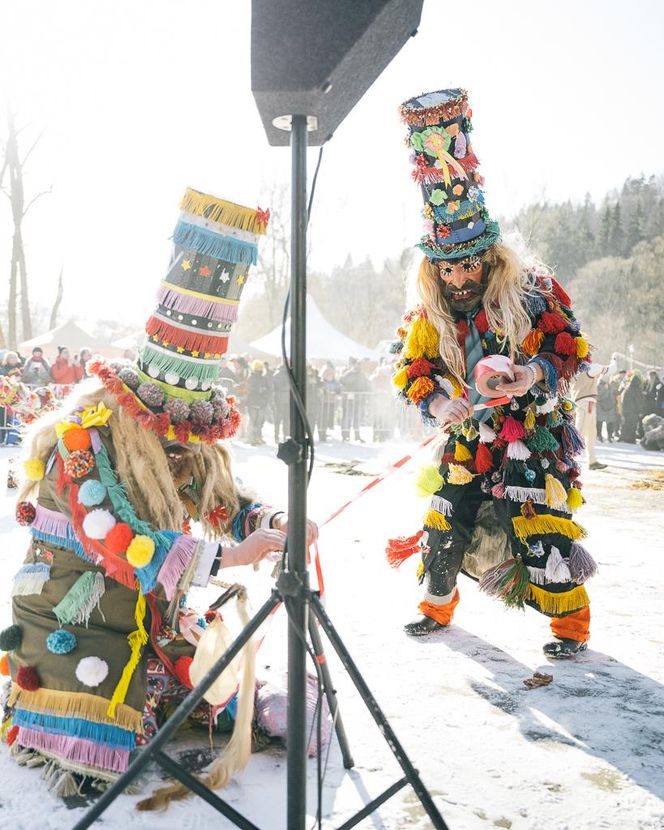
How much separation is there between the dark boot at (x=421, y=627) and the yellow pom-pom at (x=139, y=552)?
169 centimetres

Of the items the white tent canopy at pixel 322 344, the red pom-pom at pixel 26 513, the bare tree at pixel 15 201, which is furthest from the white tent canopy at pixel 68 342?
the red pom-pom at pixel 26 513

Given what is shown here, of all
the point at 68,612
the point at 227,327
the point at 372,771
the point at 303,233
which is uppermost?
the point at 303,233

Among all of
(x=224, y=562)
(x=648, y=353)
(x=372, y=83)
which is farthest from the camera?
(x=648, y=353)

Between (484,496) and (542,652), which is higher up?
(484,496)

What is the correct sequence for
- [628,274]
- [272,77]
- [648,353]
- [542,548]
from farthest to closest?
[628,274] → [648,353] → [542,548] → [272,77]

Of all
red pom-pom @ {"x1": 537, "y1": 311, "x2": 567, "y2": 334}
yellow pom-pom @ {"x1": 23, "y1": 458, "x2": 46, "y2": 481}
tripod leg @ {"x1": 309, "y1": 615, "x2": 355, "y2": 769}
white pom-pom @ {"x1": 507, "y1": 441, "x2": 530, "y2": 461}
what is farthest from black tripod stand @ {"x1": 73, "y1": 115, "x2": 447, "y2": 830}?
red pom-pom @ {"x1": 537, "y1": 311, "x2": 567, "y2": 334}

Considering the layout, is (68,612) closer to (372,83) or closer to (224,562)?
(224,562)

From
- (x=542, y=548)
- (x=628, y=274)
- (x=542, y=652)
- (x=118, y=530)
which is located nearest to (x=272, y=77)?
(x=118, y=530)

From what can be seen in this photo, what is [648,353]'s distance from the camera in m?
38.2

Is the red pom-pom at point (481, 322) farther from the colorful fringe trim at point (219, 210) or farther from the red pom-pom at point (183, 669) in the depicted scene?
the red pom-pom at point (183, 669)

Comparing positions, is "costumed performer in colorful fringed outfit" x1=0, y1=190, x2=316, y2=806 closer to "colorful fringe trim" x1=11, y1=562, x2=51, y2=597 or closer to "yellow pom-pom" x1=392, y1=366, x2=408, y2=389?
"colorful fringe trim" x1=11, y1=562, x2=51, y2=597

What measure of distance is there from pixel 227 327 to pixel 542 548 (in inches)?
61.9

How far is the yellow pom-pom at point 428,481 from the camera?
3.17 m

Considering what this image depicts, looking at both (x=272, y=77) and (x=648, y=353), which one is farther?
(x=648, y=353)
